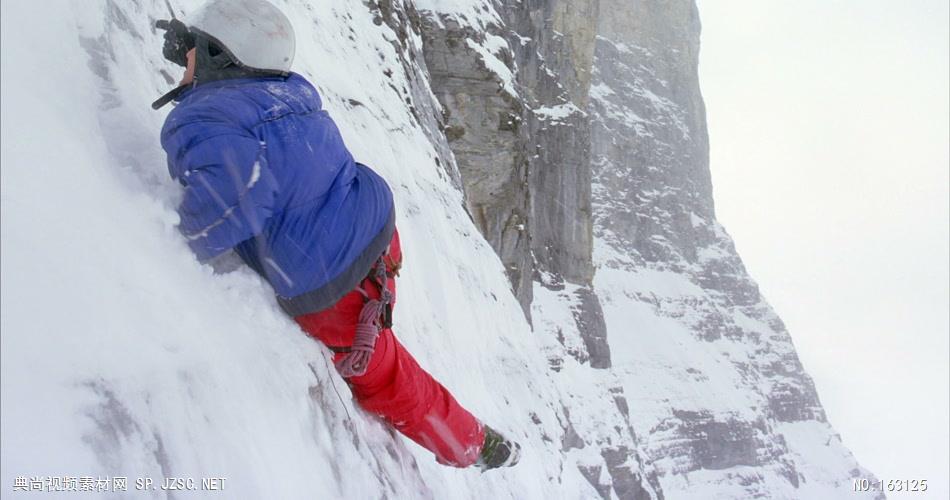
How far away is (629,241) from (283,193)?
62.3 metres

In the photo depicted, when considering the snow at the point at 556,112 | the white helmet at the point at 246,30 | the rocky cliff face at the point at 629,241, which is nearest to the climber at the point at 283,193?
the white helmet at the point at 246,30

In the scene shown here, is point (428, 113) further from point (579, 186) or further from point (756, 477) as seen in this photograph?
point (756, 477)

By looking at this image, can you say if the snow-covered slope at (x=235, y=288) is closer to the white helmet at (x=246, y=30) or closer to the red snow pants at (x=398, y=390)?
the red snow pants at (x=398, y=390)

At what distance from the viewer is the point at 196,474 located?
171cm

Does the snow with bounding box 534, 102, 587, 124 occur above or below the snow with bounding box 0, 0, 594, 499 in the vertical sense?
above

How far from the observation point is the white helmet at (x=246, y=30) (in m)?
2.40

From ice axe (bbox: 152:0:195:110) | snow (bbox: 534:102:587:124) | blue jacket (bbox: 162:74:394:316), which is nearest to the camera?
blue jacket (bbox: 162:74:394:316)

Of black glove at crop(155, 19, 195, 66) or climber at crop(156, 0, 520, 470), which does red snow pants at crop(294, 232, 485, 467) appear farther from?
black glove at crop(155, 19, 195, 66)

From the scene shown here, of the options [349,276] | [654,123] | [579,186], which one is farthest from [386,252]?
[654,123]

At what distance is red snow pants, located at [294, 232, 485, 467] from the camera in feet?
8.65

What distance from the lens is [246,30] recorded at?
2.43m

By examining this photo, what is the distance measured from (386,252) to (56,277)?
135 centimetres

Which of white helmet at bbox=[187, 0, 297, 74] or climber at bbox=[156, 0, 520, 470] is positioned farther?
white helmet at bbox=[187, 0, 297, 74]

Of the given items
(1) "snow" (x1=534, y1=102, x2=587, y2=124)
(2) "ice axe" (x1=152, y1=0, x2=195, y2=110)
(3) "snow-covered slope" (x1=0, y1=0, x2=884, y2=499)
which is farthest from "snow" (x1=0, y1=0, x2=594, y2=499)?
(1) "snow" (x1=534, y1=102, x2=587, y2=124)
